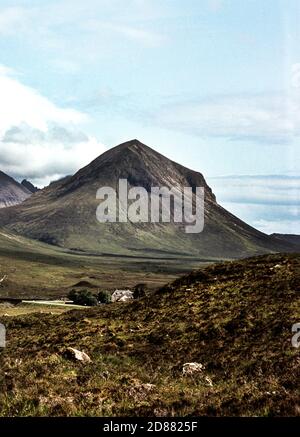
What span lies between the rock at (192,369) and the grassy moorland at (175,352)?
40cm

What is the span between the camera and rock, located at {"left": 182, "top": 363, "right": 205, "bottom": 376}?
27.4 meters

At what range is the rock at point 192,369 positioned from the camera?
27359 millimetres

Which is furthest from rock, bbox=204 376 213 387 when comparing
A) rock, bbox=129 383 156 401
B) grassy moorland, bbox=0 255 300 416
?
rock, bbox=129 383 156 401

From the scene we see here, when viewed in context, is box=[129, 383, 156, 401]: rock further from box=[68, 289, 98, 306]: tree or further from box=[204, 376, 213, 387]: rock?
box=[68, 289, 98, 306]: tree

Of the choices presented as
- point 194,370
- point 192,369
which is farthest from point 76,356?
point 194,370

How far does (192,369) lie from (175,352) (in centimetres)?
438

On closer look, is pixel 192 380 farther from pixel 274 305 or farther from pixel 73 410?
pixel 274 305

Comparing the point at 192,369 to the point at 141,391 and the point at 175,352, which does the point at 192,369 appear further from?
the point at 141,391

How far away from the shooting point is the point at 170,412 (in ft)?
59.5

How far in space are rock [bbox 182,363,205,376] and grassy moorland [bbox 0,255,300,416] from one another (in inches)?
15.8

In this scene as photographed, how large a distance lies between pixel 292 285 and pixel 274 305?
5.11 meters

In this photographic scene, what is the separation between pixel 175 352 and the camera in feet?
106

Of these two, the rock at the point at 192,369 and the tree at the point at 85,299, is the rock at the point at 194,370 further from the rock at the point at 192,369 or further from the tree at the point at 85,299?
the tree at the point at 85,299
